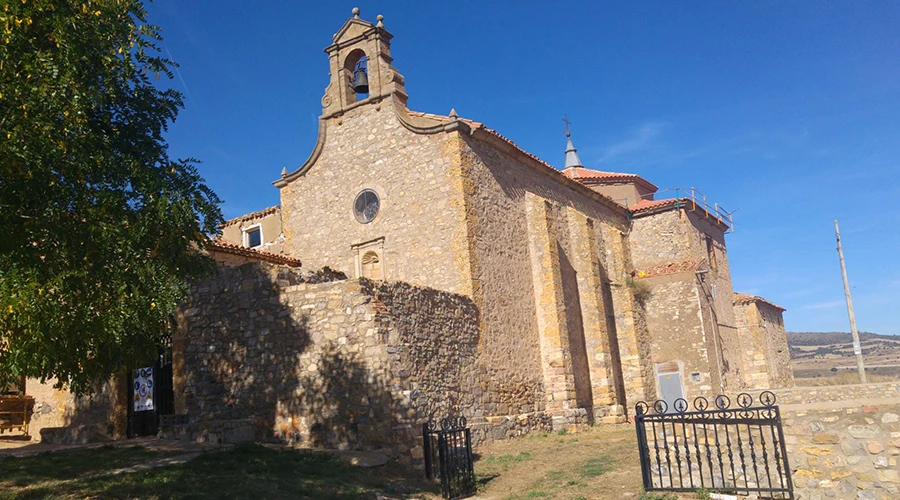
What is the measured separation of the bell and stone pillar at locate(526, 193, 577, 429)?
5889 millimetres

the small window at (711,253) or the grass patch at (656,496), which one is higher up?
the small window at (711,253)

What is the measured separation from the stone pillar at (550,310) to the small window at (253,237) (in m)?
10.3

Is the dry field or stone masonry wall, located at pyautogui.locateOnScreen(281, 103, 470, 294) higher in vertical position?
stone masonry wall, located at pyautogui.locateOnScreen(281, 103, 470, 294)

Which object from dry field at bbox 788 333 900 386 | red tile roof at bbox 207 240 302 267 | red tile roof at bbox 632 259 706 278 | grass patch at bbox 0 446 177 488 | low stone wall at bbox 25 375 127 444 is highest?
red tile roof at bbox 207 240 302 267

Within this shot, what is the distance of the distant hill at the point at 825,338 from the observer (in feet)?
294

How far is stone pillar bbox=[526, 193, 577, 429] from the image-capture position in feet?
62.4

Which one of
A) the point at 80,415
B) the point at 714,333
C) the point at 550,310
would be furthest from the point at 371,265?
the point at 714,333

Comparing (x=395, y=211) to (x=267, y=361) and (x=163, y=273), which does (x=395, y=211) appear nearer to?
(x=267, y=361)

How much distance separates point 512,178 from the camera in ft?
67.2

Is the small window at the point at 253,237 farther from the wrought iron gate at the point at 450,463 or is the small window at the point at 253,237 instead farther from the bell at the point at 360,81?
the wrought iron gate at the point at 450,463

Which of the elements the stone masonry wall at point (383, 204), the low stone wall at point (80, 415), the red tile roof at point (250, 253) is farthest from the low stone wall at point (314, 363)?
the red tile roof at point (250, 253)

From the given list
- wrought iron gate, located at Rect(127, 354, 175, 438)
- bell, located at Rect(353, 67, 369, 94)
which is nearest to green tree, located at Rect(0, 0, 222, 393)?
wrought iron gate, located at Rect(127, 354, 175, 438)

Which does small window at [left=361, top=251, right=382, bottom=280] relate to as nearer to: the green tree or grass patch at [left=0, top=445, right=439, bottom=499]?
grass patch at [left=0, top=445, right=439, bottom=499]

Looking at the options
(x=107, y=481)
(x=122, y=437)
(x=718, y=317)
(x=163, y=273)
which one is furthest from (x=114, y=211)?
(x=718, y=317)
